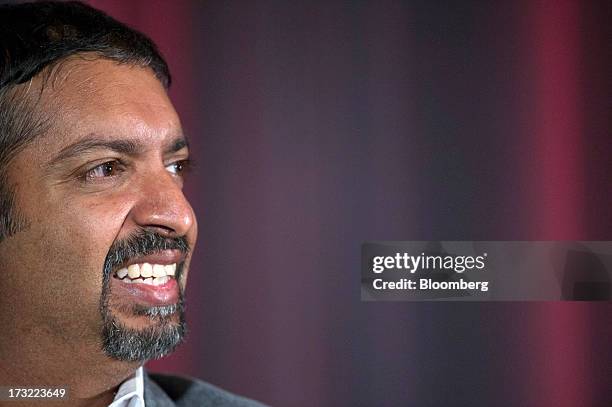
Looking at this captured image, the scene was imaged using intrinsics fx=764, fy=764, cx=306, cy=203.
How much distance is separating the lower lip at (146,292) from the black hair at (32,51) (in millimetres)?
157

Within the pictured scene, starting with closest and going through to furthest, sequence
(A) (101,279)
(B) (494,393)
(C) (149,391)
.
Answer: (A) (101,279) → (C) (149,391) → (B) (494,393)

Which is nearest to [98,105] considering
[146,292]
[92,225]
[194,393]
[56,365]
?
[92,225]

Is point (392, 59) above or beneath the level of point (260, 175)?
above

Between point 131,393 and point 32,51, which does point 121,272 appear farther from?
point 32,51

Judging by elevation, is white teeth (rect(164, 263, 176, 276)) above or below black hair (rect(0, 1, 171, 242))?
below

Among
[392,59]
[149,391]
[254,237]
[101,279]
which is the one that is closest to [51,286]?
[101,279]

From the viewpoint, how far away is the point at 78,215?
105 centimetres

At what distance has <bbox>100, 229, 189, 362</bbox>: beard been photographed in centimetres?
105

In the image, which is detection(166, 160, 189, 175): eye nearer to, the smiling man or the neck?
the smiling man

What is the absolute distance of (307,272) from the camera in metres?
1.45

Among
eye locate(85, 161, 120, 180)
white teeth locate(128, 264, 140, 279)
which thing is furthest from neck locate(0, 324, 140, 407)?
eye locate(85, 161, 120, 180)

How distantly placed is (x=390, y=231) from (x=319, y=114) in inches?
10.2

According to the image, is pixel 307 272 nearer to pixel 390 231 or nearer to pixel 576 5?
pixel 390 231

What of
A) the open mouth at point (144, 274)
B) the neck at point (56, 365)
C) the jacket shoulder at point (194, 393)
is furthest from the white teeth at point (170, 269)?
the jacket shoulder at point (194, 393)
